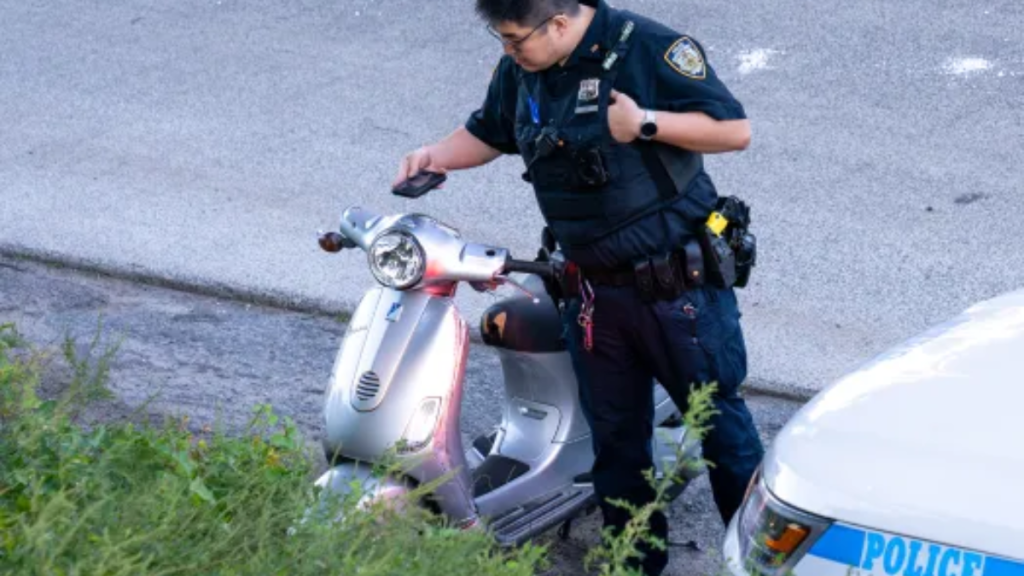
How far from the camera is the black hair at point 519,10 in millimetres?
4207

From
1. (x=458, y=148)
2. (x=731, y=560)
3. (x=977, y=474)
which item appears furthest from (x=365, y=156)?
(x=977, y=474)

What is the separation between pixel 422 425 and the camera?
4.53m

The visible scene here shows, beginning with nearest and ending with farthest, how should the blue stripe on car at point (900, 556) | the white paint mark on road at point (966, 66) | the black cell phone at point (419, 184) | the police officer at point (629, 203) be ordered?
1. the blue stripe on car at point (900, 556)
2. the police officer at point (629, 203)
3. the black cell phone at point (419, 184)
4. the white paint mark on road at point (966, 66)

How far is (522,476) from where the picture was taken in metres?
4.94

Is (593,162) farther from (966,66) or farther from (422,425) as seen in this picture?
(966,66)

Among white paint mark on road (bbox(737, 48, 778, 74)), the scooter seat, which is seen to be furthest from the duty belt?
white paint mark on road (bbox(737, 48, 778, 74))

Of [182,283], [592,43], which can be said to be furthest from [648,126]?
[182,283]

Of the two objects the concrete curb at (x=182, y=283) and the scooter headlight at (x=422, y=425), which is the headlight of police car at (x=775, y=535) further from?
the concrete curb at (x=182, y=283)

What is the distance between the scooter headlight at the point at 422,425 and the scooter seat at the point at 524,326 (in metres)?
0.43

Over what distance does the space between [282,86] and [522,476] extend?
4885 mm

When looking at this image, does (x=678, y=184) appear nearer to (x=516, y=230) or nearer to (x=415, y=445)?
(x=415, y=445)

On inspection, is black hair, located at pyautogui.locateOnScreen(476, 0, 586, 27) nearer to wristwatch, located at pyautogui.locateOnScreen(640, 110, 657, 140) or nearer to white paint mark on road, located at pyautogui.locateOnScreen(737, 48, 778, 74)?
wristwatch, located at pyautogui.locateOnScreen(640, 110, 657, 140)

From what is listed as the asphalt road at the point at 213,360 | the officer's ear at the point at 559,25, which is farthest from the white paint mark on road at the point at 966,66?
the officer's ear at the point at 559,25

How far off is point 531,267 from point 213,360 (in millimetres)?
2122
